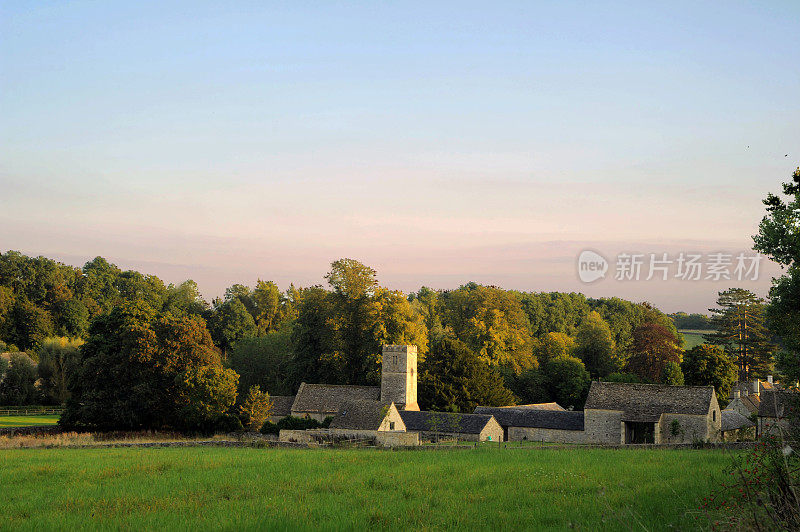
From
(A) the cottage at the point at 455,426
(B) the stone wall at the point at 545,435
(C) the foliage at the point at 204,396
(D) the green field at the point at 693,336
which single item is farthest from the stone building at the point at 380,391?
(D) the green field at the point at 693,336

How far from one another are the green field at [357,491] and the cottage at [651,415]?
781 inches

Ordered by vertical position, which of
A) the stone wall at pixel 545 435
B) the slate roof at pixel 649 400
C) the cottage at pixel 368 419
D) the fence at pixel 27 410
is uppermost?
the slate roof at pixel 649 400

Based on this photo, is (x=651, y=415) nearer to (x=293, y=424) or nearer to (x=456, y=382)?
(x=456, y=382)

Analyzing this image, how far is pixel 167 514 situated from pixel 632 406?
40.1 m

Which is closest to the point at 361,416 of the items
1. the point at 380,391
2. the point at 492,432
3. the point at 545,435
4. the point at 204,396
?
the point at 380,391

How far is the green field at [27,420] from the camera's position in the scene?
54275 mm

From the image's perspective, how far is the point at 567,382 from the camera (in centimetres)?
6731

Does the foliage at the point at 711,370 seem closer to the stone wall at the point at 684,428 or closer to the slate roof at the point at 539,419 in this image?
the stone wall at the point at 684,428

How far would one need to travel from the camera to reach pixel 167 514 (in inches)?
597

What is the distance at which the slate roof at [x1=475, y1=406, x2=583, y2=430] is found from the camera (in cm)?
4944

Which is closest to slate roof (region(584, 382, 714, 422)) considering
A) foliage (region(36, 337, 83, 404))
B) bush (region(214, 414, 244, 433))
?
bush (region(214, 414, 244, 433))

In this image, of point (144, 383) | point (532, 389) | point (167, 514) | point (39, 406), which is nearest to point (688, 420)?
point (532, 389)

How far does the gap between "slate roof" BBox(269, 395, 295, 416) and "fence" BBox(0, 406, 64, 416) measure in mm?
23277

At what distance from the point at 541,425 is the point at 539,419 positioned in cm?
60
